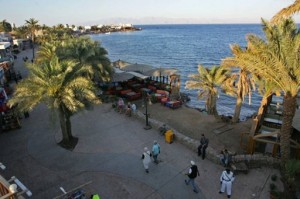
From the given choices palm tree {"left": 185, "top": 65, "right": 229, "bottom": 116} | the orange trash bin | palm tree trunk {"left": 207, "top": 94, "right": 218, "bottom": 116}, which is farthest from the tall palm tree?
palm tree trunk {"left": 207, "top": 94, "right": 218, "bottom": 116}

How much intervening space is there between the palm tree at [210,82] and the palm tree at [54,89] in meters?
10.9

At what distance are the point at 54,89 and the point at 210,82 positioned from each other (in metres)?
13.4

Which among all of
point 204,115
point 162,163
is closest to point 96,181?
point 162,163

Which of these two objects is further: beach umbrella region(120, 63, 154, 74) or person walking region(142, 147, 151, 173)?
beach umbrella region(120, 63, 154, 74)

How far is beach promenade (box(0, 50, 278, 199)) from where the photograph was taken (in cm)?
1089

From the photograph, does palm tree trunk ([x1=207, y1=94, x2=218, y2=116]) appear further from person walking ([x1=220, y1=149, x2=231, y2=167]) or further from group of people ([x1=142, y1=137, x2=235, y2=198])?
person walking ([x1=220, y1=149, x2=231, y2=167])

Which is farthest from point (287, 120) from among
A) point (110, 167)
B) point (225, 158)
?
Result: point (110, 167)

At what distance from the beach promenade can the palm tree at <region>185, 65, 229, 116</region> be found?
7.58 metres

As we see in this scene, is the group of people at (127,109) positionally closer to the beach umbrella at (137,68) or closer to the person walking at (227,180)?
the beach umbrella at (137,68)

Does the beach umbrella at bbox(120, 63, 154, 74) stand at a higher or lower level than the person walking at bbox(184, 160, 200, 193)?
higher

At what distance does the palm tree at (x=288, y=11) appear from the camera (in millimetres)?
9497

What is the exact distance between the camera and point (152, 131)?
54.5 feet

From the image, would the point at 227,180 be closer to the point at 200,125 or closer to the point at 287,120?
the point at 287,120

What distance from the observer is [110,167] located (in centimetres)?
1257
